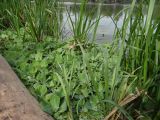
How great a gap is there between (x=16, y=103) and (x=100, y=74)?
76 cm

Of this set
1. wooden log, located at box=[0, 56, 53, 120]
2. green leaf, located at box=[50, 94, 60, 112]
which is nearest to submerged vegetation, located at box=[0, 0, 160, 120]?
green leaf, located at box=[50, 94, 60, 112]

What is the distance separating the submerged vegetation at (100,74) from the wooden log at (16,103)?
0.22 m

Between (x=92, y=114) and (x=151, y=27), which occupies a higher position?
(x=151, y=27)

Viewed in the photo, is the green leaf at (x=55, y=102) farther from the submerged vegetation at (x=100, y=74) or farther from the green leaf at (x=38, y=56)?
the green leaf at (x=38, y=56)

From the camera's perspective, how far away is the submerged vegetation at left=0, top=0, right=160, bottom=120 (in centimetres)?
164

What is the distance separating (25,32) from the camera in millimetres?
3100

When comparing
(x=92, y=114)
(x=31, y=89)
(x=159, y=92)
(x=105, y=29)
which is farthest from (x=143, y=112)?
(x=105, y=29)

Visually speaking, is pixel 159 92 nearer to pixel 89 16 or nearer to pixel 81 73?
pixel 81 73

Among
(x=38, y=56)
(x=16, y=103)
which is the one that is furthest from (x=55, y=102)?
(x=38, y=56)

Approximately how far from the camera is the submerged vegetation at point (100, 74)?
1.64m

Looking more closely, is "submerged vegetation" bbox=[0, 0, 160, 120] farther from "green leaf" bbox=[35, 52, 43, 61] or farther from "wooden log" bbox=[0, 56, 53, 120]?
"wooden log" bbox=[0, 56, 53, 120]

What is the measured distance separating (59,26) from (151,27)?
1669 millimetres

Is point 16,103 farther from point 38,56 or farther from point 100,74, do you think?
point 38,56

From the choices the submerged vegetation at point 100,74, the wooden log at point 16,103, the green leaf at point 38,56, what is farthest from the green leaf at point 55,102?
the green leaf at point 38,56
